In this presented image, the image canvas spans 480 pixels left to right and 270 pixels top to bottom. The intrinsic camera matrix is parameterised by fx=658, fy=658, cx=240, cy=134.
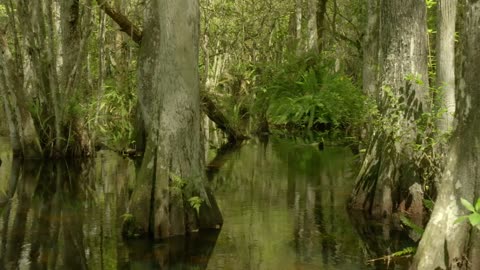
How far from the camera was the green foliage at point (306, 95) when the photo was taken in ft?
93.7

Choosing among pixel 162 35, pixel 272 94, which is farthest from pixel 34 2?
pixel 272 94

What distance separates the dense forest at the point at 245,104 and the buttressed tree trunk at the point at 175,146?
0.02 metres

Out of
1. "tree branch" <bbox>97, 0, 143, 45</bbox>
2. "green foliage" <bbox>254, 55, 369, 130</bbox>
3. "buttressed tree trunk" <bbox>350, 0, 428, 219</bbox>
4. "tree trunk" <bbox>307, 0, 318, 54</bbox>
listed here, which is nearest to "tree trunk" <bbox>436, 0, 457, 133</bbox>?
"buttressed tree trunk" <bbox>350, 0, 428, 219</bbox>

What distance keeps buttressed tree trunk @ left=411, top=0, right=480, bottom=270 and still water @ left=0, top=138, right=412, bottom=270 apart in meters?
1.88

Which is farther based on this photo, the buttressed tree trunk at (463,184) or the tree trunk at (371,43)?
the tree trunk at (371,43)

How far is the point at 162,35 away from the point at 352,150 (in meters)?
12.4

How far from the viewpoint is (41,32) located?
1788 centimetres

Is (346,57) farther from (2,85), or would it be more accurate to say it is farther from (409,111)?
(409,111)

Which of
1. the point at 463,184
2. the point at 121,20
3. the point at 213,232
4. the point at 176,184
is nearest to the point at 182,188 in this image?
the point at 176,184

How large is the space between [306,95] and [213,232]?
19.8m

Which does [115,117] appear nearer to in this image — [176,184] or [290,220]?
[290,220]

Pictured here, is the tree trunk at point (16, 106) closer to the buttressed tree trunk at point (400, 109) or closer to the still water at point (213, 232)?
the still water at point (213, 232)

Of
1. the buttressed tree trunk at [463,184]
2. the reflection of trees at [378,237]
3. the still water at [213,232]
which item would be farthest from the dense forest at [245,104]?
the still water at [213,232]

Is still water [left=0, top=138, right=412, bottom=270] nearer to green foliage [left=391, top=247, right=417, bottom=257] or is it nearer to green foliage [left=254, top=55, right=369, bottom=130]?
green foliage [left=391, top=247, right=417, bottom=257]
